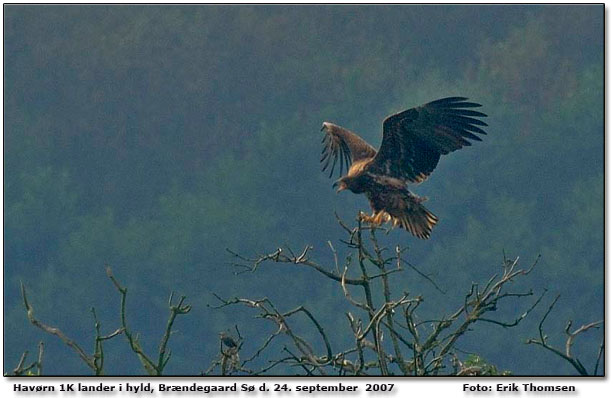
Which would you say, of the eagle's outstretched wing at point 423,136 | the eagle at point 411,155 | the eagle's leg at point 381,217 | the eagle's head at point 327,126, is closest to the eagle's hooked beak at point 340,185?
the eagle at point 411,155

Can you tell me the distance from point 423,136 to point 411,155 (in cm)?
17

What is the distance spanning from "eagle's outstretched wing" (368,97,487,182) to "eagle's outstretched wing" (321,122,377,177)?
1.52ft

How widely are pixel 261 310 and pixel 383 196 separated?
2271 millimetres

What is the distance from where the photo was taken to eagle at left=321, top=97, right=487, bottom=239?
1010 cm

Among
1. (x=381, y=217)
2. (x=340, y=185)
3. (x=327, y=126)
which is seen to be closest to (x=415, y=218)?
(x=381, y=217)

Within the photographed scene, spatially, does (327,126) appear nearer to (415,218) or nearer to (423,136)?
(423,136)

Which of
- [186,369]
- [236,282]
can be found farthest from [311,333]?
[186,369]

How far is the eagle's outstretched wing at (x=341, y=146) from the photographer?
10.9 meters

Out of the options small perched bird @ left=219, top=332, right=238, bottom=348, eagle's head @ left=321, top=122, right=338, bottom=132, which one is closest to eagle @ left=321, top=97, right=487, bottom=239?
eagle's head @ left=321, top=122, right=338, bottom=132

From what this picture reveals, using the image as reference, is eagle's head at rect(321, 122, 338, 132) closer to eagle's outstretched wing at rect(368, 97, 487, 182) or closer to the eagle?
the eagle

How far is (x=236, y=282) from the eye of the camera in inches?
1629

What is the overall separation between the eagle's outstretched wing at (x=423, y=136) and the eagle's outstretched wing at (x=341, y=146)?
1.52 feet

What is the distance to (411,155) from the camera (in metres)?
10.4

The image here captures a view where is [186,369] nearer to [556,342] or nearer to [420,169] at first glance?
[556,342]
